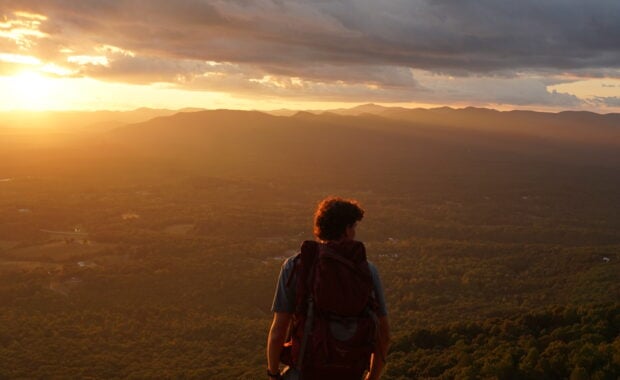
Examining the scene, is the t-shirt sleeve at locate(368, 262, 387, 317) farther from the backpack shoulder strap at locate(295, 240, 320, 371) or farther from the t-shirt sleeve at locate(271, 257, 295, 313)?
the t-shirt sleeve at locate(271, 257, 295, 313)

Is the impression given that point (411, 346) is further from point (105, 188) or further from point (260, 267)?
point (105, 188)

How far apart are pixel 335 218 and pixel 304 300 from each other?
2.12 ft

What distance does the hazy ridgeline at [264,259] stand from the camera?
912 inches

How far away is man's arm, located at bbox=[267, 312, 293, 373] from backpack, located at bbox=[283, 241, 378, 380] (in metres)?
0.08

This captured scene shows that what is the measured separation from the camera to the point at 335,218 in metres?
4.47

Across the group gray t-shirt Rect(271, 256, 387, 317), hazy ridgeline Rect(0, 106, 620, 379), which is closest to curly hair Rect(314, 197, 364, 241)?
gray t-shirt Rect(271, 256, 387, 317)

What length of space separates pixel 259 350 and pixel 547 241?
208ft

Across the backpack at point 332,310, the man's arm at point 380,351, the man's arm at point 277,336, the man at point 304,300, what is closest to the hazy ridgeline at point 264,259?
the man's arm at point 380,351

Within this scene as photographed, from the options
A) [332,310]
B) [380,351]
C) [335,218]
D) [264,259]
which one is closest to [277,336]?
[332,310]

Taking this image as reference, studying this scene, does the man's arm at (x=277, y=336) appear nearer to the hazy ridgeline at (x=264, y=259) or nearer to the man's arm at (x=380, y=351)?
the man's arm at (x=380, y=351)

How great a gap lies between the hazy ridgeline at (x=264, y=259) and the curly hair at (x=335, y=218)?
398 inches

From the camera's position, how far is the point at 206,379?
2758cm

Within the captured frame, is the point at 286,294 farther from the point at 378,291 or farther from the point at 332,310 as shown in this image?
the point at 378,291

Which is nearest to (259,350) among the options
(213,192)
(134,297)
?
(134,297)
